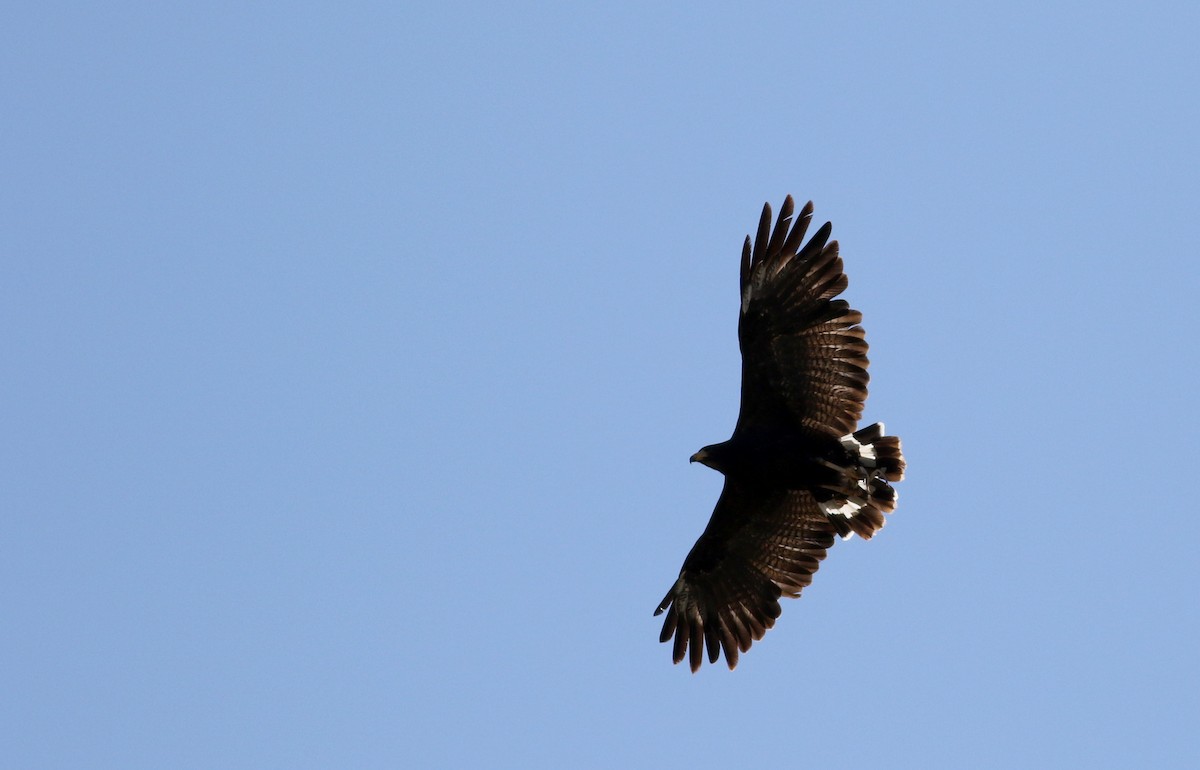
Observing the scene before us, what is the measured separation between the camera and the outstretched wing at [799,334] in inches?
587

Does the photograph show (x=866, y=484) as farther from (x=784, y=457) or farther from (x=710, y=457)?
(x=710, y=457)

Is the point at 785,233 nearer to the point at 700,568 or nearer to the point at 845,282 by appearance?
the point at 845,282

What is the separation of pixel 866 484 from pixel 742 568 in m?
1.86

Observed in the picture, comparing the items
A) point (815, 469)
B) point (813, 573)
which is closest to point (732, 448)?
point (815, 469)

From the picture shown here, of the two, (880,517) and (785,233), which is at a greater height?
(785,233)

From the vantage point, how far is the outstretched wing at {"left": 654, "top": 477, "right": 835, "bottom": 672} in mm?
16188

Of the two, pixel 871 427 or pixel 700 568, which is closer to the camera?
pixel 871 427

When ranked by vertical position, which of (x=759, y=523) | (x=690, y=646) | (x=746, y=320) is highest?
(x=746, y=320)

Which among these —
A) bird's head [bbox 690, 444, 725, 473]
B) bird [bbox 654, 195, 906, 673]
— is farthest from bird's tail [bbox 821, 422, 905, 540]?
bird's head [bbox 690, 444, 725, 473]

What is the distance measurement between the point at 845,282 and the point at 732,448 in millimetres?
2087

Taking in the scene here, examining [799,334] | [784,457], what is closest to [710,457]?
[784,457]

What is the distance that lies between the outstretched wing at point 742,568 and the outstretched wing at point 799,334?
1.13 metres

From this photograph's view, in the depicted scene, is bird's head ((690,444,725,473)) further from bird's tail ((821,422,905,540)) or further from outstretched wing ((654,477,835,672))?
bird's tail ((821,422,905,540))

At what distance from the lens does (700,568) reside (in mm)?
16625
